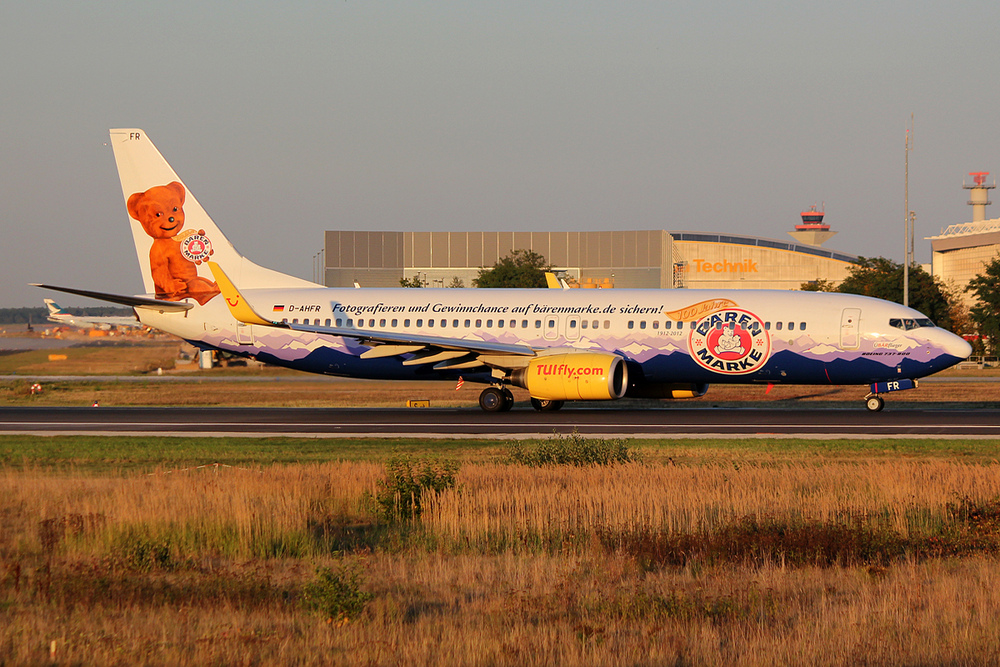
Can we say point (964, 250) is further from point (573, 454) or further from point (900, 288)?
point (573, 454)

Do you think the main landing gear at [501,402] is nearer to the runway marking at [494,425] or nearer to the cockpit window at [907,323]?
the runway marking at [494,425]

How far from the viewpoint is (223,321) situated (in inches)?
1350

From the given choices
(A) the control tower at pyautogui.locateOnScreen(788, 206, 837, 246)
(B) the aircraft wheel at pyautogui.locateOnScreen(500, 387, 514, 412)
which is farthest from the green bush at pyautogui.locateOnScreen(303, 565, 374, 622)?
(A) the control tower at pyautogui.locateOnScreen(788, 206, 837, 246)

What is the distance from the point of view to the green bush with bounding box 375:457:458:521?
13.5 metres

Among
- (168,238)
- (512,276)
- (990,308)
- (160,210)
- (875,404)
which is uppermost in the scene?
(512,276)

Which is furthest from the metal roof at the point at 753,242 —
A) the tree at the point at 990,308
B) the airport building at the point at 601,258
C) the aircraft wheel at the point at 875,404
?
the aircraft wheel at the point at 875,404

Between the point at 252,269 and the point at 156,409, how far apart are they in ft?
19.5

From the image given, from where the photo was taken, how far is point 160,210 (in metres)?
35.7

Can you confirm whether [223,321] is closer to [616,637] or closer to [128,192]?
[128,192]

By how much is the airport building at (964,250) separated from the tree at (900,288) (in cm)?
Result: 3491

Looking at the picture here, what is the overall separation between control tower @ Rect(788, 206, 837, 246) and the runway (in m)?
141

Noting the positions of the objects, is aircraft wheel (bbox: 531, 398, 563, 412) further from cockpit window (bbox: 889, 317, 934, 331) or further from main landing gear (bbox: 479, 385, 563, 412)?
cockpit window (bbox: 889, 317, 934, 331)

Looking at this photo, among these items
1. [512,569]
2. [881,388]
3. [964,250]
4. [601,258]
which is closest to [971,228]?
[964,250]

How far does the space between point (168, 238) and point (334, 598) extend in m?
29.5
